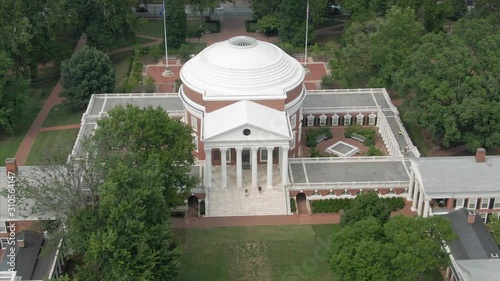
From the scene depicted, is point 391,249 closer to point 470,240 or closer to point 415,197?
point 470,240

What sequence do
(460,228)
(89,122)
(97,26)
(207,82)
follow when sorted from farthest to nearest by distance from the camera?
(97,26)
(89,122)
(207,82)
(460,228)

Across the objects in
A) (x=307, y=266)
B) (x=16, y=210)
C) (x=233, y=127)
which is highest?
(x=233, y=127)

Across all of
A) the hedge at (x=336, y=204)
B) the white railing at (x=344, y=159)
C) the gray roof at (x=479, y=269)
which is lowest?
the hedge at (x=336, y=204)

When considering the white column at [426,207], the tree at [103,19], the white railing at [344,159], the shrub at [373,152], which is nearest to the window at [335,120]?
the shrub at [373,152]

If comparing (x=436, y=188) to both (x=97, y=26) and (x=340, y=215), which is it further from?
(x=97, y=26)

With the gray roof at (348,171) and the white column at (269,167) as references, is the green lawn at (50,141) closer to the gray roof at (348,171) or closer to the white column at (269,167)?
the white column at (269,167)

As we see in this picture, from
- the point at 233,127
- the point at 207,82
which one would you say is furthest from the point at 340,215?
the point at 207,82

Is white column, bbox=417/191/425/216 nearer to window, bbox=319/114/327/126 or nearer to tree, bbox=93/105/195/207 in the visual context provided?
window, bbox=319/114/327/126
